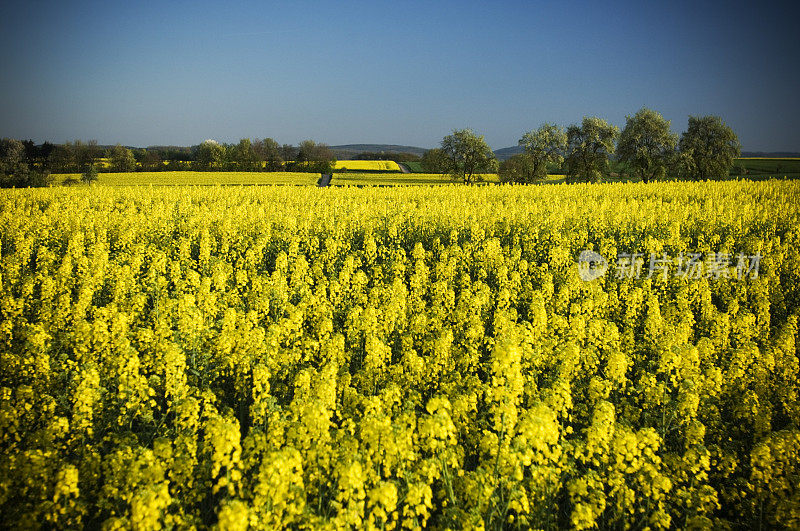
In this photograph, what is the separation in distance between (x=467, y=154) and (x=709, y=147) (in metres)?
34.3

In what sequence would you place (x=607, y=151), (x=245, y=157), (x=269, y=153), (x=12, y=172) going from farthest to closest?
(x=269, y=153), (x=245, y=157), (x=607, y=151), (x=12, y=172)

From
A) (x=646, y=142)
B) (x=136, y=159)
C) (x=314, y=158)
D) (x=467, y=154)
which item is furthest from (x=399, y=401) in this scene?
(x=136, y=159)

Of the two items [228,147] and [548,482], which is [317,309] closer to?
[548,482]

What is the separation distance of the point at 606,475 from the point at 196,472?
4.91 m

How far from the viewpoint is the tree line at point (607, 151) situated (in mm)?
53594

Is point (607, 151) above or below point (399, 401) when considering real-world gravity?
above

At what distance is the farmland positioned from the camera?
4.06 meters

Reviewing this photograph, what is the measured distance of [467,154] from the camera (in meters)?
56.9

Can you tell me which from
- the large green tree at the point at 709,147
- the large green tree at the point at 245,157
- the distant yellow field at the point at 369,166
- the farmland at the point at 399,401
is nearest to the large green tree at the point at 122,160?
the large green tree at the point at 245,157

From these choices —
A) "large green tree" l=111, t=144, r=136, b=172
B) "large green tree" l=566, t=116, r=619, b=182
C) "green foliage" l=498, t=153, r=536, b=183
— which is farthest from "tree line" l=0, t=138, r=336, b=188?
"large green tree" l=566, t=116, r=619, b=182

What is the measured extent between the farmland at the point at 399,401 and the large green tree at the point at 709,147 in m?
53.1

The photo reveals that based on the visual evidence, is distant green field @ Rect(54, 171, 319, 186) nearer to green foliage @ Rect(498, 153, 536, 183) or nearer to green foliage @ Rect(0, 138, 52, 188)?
green foliage @ Rect(0, 138, 52, 188)

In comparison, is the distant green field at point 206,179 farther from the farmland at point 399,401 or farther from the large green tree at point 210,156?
the farmland at point 399,401

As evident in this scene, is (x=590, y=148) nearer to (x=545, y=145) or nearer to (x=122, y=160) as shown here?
(x=545, y=145)
